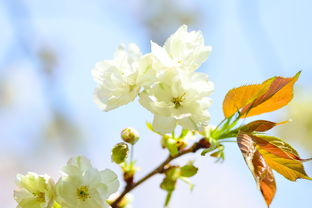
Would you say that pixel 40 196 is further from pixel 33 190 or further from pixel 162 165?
pixel 162 165

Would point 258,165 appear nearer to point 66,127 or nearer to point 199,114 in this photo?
point 199,114

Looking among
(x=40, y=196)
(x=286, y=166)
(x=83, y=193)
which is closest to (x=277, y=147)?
(x=286, y=166)

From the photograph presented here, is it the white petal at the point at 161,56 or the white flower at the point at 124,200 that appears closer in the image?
the white petal at the point at 161,56

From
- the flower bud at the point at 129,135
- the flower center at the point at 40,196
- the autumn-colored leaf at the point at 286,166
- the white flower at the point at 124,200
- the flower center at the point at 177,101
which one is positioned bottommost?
the autumn-colored leaf at the point at 286,166

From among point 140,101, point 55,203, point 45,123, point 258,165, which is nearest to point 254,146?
point 258,165

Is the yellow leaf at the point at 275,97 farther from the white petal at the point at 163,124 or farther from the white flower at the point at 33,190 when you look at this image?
the white flower at the point at 33,190

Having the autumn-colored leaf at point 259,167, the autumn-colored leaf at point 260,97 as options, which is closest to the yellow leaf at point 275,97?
the autumn-colored leaf at point 260,97

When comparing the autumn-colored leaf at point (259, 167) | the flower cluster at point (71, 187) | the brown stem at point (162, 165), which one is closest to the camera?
the autumn-colored leaf at point (259, 167)
